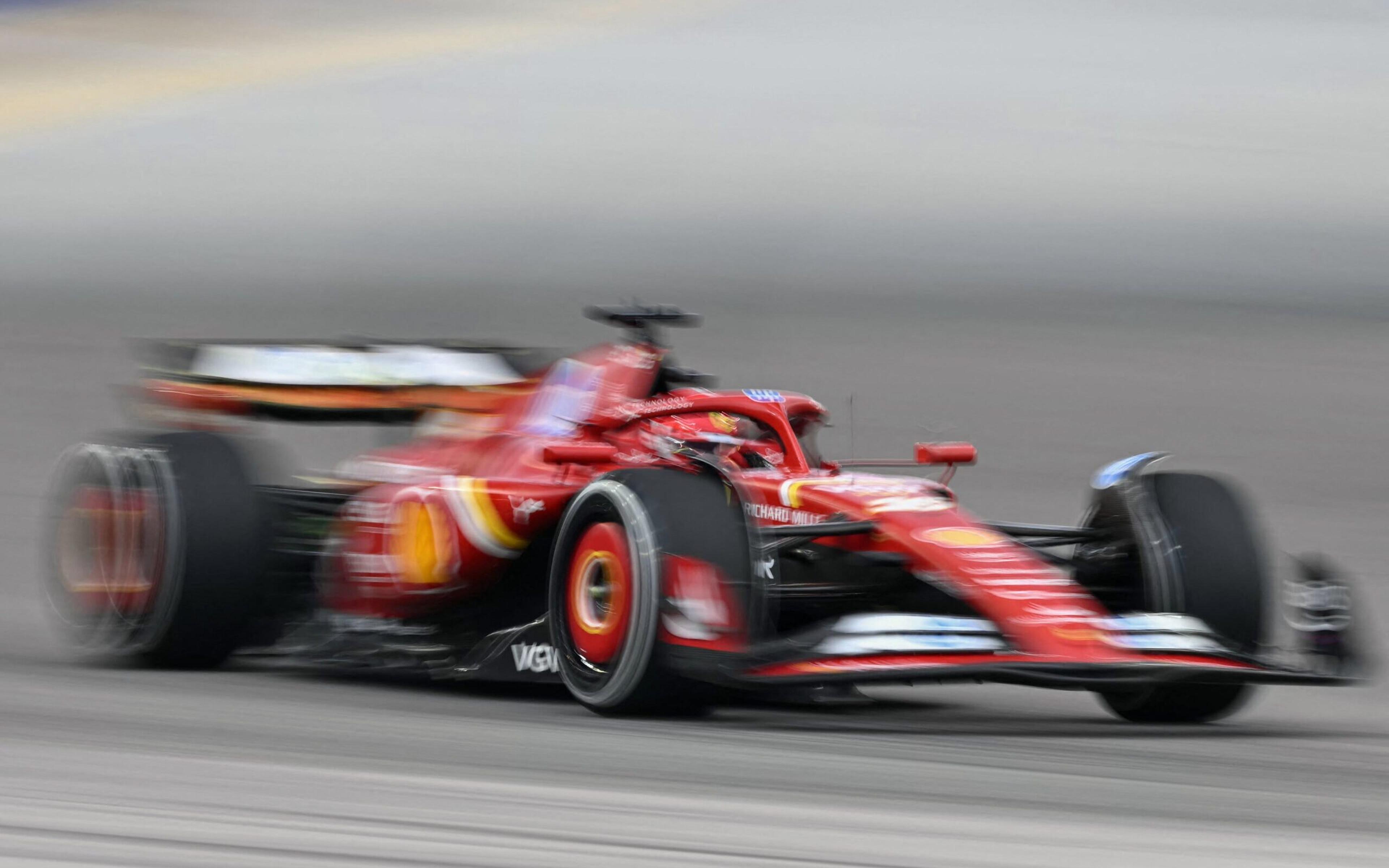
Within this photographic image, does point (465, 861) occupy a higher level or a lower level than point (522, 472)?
lower

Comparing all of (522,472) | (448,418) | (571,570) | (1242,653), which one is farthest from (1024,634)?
Answer: (448,418)

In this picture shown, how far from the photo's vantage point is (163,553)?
935 cm

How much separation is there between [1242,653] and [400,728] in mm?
2900

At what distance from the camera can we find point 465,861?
182 inches

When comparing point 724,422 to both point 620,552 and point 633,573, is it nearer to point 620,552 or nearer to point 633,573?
point 620,552

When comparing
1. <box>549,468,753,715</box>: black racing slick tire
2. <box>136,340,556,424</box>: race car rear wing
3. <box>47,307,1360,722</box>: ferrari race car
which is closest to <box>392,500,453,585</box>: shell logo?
Result: <box>47,307,1360,722</box>: ferrari race car

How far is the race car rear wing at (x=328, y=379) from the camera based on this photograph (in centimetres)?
1061

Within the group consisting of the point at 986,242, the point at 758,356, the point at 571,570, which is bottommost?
the point at 571,570

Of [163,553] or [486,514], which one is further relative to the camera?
[163,553]

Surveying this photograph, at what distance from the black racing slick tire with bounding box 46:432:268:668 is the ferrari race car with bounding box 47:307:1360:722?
0.05 feet

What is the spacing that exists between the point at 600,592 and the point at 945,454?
1.90 m

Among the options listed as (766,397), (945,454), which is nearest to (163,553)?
(766,397)

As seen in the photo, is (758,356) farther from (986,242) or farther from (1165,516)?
(1165,516)

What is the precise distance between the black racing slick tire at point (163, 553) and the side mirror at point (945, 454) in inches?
112
